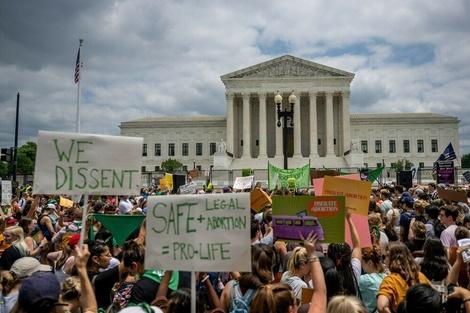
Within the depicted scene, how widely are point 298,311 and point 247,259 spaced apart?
0.82 metres

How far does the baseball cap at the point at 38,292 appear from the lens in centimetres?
313

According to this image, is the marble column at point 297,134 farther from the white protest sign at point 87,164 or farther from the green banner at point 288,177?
the white protest sign at point 87,164

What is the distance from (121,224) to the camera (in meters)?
6.48

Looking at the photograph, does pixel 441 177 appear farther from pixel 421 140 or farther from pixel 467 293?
pixel 421 140

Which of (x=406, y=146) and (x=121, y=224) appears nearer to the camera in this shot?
(x=121, y=224)

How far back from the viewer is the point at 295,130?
67.6m

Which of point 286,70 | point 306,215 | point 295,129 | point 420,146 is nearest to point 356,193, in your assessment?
point 306,215

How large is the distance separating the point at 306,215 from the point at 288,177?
50.8 feet

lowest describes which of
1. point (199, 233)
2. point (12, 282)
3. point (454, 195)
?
point (12, 282)

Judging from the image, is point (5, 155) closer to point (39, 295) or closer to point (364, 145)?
point (39, 295)

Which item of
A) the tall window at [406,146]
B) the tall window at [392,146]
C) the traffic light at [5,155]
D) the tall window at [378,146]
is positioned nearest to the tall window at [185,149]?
the tall window at [378,146]

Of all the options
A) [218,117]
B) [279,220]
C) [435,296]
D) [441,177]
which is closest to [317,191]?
[279,220]

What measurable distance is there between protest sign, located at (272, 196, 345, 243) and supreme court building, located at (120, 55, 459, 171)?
194ft

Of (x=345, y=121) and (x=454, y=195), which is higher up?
(x=345, y=121)
